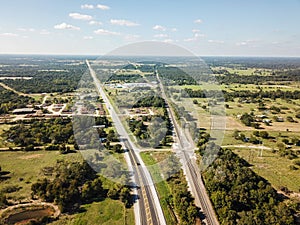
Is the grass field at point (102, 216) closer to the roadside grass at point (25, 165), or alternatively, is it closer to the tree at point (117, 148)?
the roadside grass at point (25, 165)

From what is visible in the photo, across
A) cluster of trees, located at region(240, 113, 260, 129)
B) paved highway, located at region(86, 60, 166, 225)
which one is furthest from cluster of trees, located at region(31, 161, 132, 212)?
cluster of trees, located at region(240, 113, 260, 129)

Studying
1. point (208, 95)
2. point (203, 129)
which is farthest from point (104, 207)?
point (208, 95)

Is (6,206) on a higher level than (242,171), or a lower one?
lower

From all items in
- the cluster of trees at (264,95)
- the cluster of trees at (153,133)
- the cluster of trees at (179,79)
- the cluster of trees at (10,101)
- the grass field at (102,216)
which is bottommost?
the grass field at (102,216)

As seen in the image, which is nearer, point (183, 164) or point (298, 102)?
point (183, 164)

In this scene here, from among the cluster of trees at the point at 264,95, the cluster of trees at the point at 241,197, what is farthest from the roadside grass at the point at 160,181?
the cluster of trees at the point at 264,95

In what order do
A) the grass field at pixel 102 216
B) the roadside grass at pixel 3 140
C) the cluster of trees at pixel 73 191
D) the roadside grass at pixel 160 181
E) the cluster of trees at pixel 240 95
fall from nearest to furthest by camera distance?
the grass field at pixel 102 216
the roadside grass at pixel 160 181
the cluster of trees at pixel 73 191
the roadside grass at pixel 3 140
the cluster of trees at pixel 240 95

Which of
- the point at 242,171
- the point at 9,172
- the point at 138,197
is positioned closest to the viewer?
the point at 138,197

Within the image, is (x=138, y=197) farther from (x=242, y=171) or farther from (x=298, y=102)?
(x=298, y=102)
